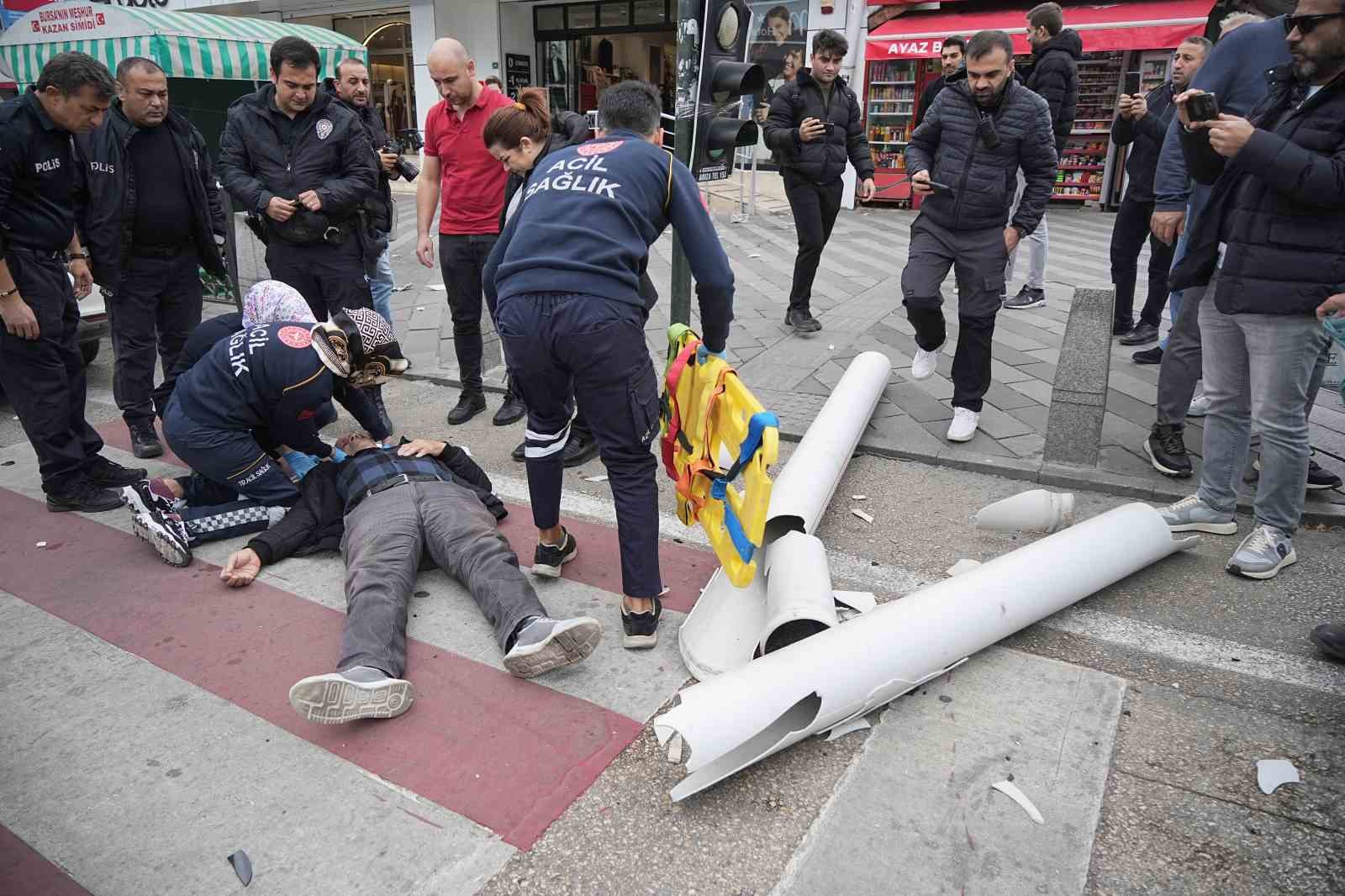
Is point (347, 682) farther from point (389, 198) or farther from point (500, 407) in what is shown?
point (389, 198)

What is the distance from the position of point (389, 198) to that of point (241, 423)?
2.52 m

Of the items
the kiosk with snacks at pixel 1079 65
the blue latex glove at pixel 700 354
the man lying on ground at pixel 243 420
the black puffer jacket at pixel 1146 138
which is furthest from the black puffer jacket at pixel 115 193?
the kiosk with snacks at pixel 1079 65

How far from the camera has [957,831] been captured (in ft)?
6.70

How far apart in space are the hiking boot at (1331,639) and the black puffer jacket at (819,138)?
13.6 feet

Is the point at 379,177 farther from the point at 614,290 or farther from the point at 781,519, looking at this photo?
the point at 781,519

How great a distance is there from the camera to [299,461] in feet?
12.8

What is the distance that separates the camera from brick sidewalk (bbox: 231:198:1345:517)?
436 cm

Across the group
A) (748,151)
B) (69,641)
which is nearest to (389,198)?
(69,641)

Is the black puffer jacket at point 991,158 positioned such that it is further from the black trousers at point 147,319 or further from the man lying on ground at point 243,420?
the black trousers at point 147,319

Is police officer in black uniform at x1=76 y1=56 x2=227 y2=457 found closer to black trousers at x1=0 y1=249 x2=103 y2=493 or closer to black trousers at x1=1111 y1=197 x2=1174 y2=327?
black trousers at x1=0 y1=249 x2=103 y2=493

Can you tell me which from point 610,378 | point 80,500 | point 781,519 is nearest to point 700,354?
point 610,378

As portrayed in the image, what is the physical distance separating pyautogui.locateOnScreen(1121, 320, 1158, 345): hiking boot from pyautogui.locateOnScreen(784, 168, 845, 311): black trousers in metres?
2.16

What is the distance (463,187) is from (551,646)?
120 inches

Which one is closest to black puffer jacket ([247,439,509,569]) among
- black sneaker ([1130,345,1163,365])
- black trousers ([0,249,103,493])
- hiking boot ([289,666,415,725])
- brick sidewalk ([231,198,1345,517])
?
hiking boot ([289,666,415,725])
